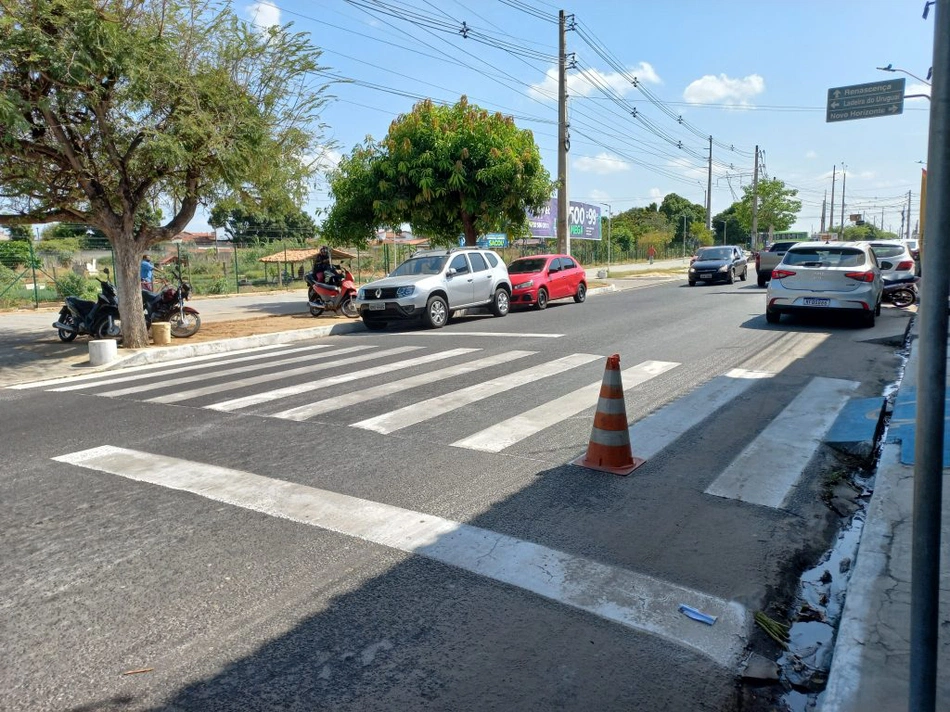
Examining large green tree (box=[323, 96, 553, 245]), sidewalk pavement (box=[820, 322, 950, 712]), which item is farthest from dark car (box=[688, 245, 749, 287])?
sidewalk pavement (box=[820, 322, 950, 712])

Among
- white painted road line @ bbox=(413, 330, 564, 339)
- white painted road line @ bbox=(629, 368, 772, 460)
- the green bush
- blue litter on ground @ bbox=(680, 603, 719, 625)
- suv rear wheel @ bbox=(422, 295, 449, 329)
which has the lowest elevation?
blue litter on ground @ bbox=(680, 603, 719, 625)

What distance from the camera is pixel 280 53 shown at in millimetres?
13305

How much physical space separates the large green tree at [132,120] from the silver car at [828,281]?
9753 millimetres

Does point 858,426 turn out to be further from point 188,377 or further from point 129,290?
point 129,290

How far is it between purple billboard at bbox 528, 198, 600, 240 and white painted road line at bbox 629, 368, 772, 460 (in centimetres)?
2883

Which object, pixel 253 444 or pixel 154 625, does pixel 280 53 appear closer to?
pixel 253 444

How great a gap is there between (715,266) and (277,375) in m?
22.0

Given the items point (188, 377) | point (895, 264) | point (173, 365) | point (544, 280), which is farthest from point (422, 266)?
point (895, 264)

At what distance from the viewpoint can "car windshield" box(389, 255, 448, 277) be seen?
16.6 metres

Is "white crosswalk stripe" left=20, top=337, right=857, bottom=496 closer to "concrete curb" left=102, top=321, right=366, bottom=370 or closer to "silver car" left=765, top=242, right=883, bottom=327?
"concrete curb" left=102, top=321, right=366, bottom=370

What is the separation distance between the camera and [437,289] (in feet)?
52.2

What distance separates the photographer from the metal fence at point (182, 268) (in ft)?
77.3

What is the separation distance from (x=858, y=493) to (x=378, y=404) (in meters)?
4.69

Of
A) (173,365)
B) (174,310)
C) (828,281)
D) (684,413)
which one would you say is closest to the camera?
(684,413)
